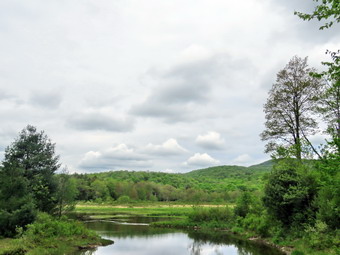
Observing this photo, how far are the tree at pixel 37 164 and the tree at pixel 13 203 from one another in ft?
22.8

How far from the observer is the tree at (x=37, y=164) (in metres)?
35.9

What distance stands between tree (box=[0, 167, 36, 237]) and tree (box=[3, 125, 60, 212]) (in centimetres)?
694

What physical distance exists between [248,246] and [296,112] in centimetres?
1642

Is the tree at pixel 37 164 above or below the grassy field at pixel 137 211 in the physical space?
above

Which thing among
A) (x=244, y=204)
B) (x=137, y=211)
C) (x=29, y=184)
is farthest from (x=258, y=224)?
(x=137, y=211)

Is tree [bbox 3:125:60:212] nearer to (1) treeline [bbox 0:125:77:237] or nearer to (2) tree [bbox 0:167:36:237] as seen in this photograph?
(1) treeline [bbox 0:125:77:237]

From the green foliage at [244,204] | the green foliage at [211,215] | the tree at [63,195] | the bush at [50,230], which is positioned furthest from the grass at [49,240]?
the green foliage at [211,215]

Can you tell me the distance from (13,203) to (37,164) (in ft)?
37.0

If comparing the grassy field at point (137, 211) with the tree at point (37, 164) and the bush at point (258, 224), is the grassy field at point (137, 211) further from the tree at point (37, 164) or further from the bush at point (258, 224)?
the tree at point (37, 164)

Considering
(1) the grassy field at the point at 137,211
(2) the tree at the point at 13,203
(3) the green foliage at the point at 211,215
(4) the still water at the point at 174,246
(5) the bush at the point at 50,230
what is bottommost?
(1) the grassy field at the point at 137,211

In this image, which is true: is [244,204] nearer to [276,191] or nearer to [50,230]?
[276,191]

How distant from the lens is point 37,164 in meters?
37.5

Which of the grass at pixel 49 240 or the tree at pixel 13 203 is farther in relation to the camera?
the tree at pixel 13 203

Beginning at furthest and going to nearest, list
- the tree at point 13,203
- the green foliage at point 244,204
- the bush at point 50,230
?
the green foliage at point 244,204 → the tree at point 13,203 → the bush at point 50,230
